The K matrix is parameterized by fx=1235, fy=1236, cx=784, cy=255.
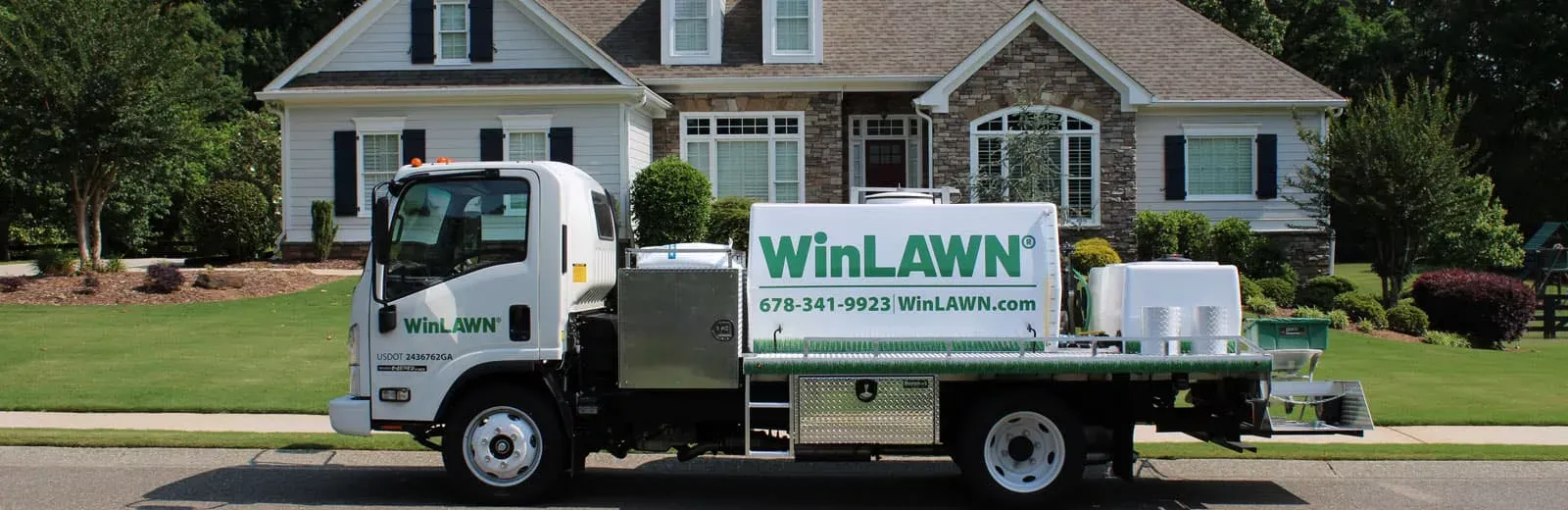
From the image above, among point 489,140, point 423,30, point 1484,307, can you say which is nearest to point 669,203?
point 489,140

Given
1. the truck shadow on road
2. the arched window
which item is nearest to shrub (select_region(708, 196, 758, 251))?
the arched window

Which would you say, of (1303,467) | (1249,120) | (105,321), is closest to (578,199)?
(1303,467)

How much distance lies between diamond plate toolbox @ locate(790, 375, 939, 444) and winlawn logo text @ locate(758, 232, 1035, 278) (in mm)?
919

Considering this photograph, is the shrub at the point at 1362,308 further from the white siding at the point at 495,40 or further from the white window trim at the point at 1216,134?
the white siding at the point at 495,40

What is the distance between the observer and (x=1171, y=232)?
2222 centimetres

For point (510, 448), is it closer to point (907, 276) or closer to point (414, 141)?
point (907, 276)

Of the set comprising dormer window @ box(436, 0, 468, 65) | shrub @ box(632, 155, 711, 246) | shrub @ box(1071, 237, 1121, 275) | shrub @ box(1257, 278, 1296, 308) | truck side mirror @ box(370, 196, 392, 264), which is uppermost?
dormer window @ box(436, 0, 468, 65)

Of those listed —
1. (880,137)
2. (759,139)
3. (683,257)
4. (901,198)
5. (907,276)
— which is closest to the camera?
(683,257)

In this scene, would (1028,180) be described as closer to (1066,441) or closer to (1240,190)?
(1240,190)

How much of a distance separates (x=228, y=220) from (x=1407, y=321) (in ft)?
74.4

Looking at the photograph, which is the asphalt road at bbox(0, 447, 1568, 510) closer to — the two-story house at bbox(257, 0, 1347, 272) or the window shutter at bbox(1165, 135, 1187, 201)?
the two-story house at bbox(257, 0, 1347, 272)

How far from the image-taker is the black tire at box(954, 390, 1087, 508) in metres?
8.02

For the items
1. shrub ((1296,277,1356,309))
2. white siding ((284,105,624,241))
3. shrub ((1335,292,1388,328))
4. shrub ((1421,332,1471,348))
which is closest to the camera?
shrub ((1421,332,1471,348))

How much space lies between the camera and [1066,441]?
26.3 ft
